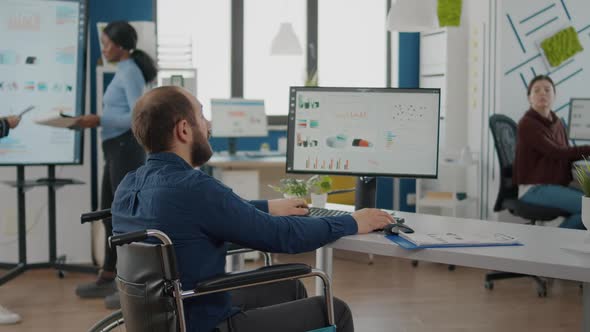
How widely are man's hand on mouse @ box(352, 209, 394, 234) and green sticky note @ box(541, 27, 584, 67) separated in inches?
138

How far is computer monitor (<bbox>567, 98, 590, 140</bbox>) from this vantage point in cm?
482

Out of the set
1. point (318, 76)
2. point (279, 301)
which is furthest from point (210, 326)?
point (318, 76)

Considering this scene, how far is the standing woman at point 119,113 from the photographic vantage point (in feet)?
13.5

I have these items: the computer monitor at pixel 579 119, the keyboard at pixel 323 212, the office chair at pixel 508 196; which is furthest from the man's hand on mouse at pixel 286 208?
the computer monitor at pixel 579 119

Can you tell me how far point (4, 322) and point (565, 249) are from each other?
2.78m

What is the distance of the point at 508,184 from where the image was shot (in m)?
4.49

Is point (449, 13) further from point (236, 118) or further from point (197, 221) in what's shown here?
point (197, 221)

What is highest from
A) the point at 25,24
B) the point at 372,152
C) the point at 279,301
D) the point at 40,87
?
the point at 25,24

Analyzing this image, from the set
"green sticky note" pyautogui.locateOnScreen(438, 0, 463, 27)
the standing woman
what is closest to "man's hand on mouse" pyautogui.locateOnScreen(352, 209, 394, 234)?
the standing woman

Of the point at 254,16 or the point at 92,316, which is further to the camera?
the point at 254,16

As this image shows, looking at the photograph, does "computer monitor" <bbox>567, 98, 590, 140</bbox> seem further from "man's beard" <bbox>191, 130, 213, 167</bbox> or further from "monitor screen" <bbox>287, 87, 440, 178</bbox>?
"man's beard" <bbox>191, 130, 213, 167</bbox>

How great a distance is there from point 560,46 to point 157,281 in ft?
14.3

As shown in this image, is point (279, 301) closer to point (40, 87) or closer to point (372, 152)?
point (372, 152)

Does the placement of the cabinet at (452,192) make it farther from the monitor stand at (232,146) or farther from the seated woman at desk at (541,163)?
the monitor stand at (232,146)
